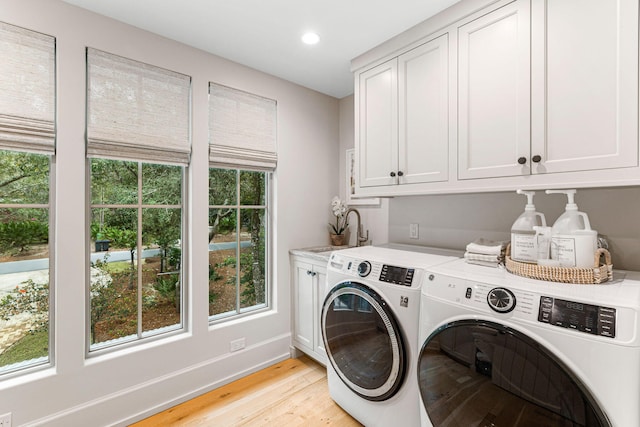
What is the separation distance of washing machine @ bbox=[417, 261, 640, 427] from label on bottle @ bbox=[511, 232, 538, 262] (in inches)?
5.0

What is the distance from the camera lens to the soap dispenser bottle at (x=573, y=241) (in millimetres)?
1205

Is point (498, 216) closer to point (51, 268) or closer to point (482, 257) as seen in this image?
point (482, 257)

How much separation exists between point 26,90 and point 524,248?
2.60 m

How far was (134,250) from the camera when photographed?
2.03 meters

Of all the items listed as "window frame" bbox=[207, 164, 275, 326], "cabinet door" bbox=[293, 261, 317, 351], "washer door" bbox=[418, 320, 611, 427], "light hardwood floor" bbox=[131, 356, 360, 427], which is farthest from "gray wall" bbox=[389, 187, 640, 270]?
"light hardwood floor" bbox=[131, 356, 360, 427]

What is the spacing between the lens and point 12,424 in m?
1.54

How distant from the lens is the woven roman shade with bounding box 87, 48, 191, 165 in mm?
1783

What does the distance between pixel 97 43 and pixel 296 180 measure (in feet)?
5.37

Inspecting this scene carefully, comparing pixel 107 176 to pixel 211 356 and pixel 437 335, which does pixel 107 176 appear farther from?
pixel 437 335

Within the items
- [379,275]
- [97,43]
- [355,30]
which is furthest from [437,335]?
[97,43]

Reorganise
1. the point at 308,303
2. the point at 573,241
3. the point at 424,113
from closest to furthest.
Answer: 1. the point at 573,241
2. the point at 424,113
3. the point at 308,303

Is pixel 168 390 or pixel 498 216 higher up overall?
pixel 498 216

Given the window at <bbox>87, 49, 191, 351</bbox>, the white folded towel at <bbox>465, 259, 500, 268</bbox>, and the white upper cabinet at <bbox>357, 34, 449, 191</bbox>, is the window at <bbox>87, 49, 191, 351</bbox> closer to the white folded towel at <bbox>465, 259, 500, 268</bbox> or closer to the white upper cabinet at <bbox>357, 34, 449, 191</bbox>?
the white upper cabinet at <bbox>357, 34, 449, 191</bbox>

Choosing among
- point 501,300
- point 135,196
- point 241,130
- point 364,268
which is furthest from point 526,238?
point 135,196
